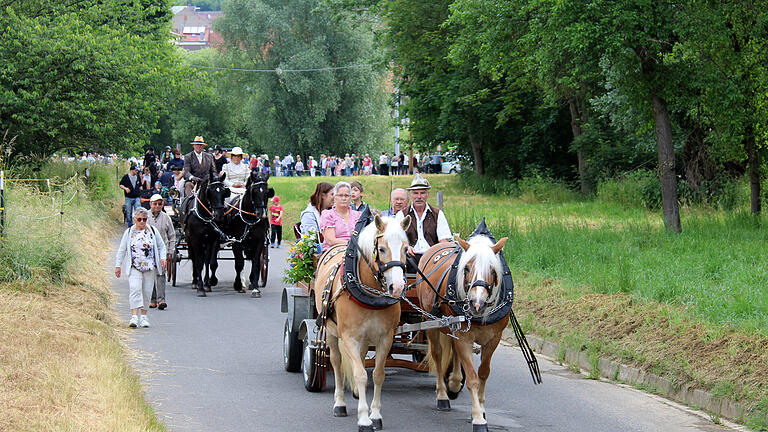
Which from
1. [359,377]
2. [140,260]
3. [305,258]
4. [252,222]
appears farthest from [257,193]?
[359,377]

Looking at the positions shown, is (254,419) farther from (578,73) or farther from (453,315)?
(578,73)

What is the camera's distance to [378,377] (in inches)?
294

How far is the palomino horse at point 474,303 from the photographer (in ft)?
23.6

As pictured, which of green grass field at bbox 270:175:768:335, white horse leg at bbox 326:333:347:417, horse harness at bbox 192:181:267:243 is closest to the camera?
white horse leg at bbox 326:333:347:417

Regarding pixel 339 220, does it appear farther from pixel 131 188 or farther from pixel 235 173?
pixel 131 188

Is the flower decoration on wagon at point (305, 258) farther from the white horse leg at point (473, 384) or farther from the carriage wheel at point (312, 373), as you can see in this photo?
the white horse leg at point (473, 384)

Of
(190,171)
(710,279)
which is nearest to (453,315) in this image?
(710,279)

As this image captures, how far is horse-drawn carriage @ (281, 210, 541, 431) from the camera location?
7.19m

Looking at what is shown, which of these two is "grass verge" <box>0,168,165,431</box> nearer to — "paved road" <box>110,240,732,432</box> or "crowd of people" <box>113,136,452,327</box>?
"paved road" <box>110,240,732,432</box>

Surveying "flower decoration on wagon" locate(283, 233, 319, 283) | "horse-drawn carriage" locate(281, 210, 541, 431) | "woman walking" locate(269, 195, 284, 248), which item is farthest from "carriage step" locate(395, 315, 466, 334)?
"woman walking" locate(269, 195, 284, 248)

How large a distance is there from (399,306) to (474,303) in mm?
730

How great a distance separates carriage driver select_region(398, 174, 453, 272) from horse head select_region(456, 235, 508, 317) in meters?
1.90

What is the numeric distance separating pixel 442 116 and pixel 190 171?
23.5 m

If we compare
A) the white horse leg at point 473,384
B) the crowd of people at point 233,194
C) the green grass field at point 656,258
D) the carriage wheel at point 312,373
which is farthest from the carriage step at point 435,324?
the green grass field at point 656,258
